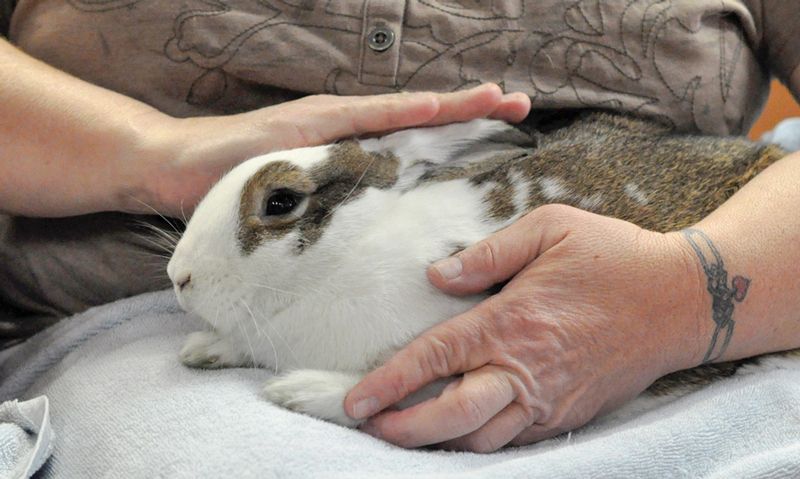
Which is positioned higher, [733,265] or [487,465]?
[733,265]

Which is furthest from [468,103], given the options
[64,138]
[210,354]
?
[64,138]

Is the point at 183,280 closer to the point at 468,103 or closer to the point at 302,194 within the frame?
the point at 302,194

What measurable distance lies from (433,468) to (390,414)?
118mm

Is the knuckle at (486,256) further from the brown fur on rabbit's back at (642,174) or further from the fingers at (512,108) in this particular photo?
the fingers at (512,108)

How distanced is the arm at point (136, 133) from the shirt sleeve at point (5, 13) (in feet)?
0.67

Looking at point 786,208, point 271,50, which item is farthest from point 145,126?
point 786,208

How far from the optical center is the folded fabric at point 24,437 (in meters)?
1.00

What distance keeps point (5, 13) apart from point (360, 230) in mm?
883

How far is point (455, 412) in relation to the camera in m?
0.95

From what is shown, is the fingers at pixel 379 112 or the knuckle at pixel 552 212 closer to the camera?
the knuckle at pixel 552 212

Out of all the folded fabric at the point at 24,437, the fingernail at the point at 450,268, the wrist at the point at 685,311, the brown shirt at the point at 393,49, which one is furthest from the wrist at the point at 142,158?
the wrist at the point at 685,311

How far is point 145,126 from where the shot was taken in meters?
1.25

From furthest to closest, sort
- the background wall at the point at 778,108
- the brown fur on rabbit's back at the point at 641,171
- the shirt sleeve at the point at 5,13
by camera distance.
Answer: the background wall at the point at 778,108
the shirt sleeve at the point at 5,13
the brown fur on rabbit's back at the point at 641,171

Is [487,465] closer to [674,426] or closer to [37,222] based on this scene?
[674,426]
